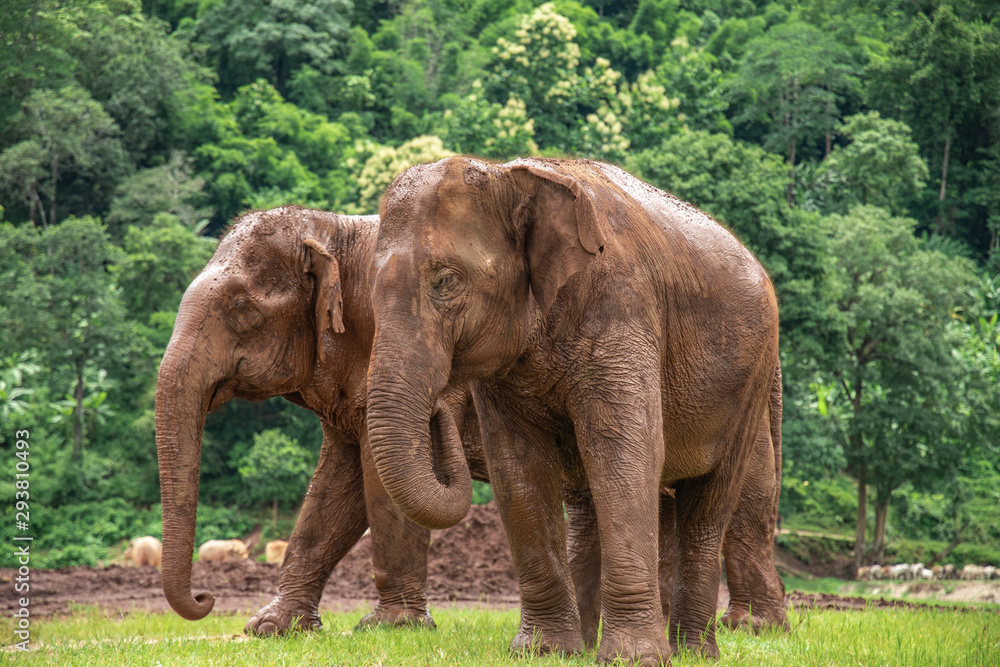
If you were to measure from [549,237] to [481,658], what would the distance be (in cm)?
251

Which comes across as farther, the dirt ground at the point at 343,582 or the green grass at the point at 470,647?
the dirt ground at the point at 343,582

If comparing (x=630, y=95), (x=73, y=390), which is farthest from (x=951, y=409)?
(x=73, y=390)

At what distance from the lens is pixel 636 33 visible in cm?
4769

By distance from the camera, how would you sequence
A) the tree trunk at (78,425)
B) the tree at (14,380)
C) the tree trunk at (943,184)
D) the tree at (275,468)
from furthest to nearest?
the tree trunk at (943,184) < the tree at (275,468) < the tree at (14,380) < the tree trunk at (78,425)

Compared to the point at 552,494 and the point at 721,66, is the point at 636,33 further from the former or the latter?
the point at 552,494

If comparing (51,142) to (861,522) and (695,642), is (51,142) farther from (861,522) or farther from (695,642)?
(695,642)

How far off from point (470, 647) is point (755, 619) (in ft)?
9.60

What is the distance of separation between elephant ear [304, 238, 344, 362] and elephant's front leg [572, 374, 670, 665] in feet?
10.3

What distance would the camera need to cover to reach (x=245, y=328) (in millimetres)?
7965

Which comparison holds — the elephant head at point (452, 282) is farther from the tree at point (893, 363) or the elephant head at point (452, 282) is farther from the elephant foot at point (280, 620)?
the tree at point (893, 363)

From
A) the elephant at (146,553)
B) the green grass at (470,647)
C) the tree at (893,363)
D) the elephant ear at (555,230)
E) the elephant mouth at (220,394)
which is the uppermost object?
the elephant ear at (555,230)

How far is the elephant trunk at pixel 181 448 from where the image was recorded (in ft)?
22.9

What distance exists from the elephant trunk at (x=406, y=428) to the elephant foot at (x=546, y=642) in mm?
1354

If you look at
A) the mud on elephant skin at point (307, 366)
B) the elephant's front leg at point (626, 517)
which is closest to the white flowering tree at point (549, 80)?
the mud on elephant skin at point (307, 366)
